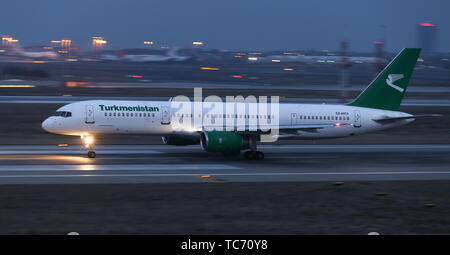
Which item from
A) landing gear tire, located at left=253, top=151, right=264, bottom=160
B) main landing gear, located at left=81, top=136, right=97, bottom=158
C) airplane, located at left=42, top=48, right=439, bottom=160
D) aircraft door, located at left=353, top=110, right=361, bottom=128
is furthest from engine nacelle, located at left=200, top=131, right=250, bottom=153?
aircraft door, located at left=353, top=110, right=361, bottom=128

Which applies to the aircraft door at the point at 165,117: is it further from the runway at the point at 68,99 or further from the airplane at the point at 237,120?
the runway at the point at 68,99

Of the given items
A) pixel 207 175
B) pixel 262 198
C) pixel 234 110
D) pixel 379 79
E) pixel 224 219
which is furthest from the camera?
pixel 379 79

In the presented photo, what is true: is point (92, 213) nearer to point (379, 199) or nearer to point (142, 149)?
point (379, 199)

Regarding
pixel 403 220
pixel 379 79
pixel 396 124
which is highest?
pixel 379 79

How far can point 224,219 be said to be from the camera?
18.1m

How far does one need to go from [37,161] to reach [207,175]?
9.83m

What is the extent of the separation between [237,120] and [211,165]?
16.3ft

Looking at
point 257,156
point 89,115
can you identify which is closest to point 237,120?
point 257,156

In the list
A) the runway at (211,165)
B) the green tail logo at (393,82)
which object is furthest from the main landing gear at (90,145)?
the green tail logo at (393,82)

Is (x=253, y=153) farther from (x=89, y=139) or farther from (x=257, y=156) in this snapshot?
(x=89, y=139)

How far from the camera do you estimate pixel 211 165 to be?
31.1 m

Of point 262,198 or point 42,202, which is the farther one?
point 262,198

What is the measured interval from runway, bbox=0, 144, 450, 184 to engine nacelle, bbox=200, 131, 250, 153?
0.79 metres

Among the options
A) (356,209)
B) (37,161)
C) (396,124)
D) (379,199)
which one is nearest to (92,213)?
(356,209)
